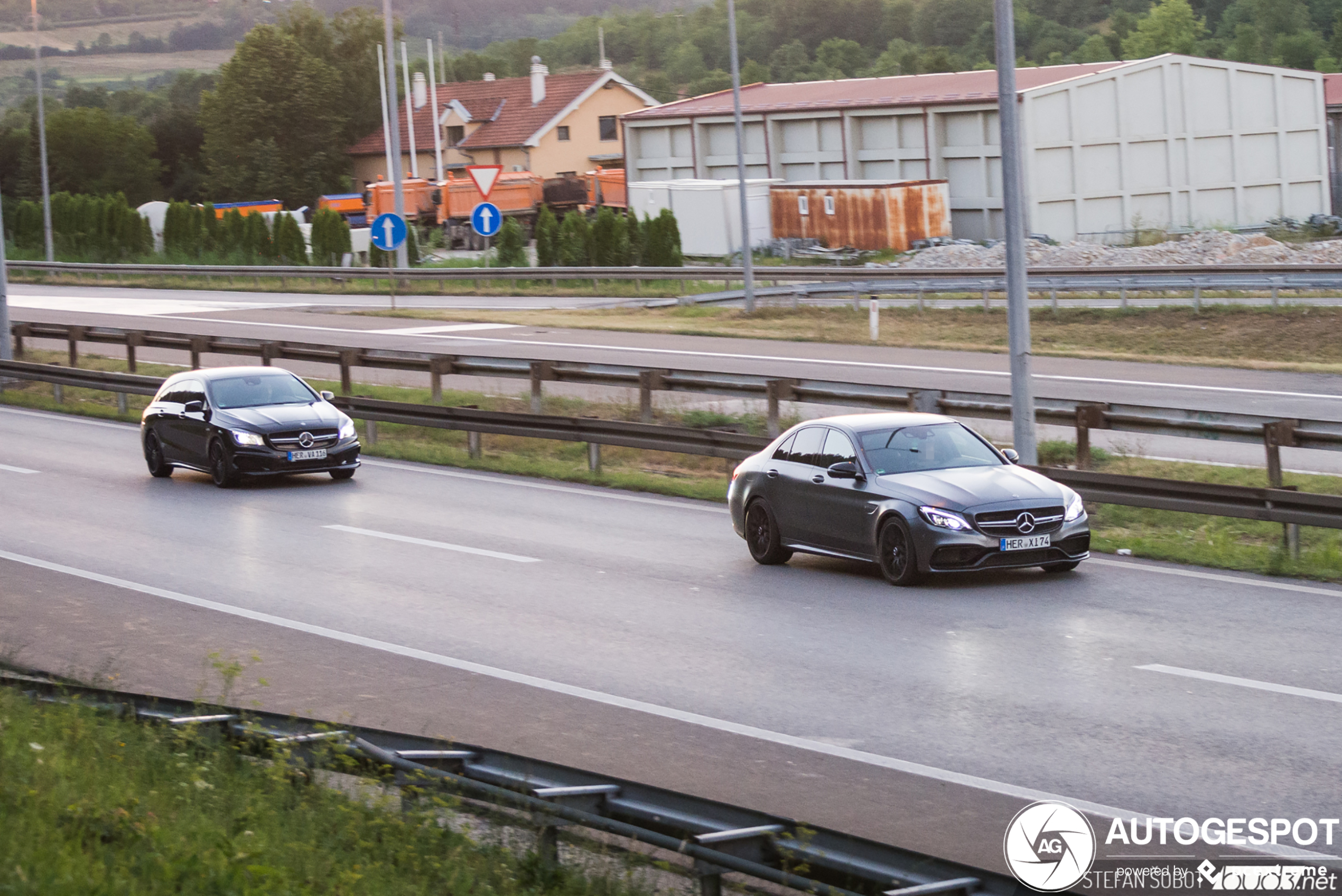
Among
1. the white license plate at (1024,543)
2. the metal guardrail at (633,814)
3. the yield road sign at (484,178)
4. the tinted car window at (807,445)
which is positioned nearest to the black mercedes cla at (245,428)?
the tinted car window at (807,445)

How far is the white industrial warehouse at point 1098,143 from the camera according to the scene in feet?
186

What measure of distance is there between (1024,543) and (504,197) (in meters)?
57.0

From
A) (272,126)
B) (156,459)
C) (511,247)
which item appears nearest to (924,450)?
(156,459)

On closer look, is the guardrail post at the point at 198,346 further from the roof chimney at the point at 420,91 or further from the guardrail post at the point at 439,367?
the roof chimney at the point at 420,91

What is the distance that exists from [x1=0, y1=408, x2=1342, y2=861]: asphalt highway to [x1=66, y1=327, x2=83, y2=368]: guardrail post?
15.7 meters

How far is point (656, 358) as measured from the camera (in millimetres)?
31172

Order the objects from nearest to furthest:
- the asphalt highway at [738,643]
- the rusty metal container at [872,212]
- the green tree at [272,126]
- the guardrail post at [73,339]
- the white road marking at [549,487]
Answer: the asphalt highway at [738,643], the white road marking at [549,487], the guardrail post at [73,339], the rusty metal container at [872,212], the green tree at [272,126]

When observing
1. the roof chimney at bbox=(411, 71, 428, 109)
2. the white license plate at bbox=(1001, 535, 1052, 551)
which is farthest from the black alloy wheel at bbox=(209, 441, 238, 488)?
the roof chimney at bbox=(411, 71, 428, 109)

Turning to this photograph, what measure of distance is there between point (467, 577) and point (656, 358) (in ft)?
57.9

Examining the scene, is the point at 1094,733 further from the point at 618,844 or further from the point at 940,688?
the point at 618,844

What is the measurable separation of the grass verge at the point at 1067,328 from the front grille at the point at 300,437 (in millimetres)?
15175

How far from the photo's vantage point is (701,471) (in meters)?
21.2

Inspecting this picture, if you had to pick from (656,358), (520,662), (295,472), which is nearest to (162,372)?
(656,358)

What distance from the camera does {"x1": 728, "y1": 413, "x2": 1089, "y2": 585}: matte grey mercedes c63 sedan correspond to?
12.6 m
